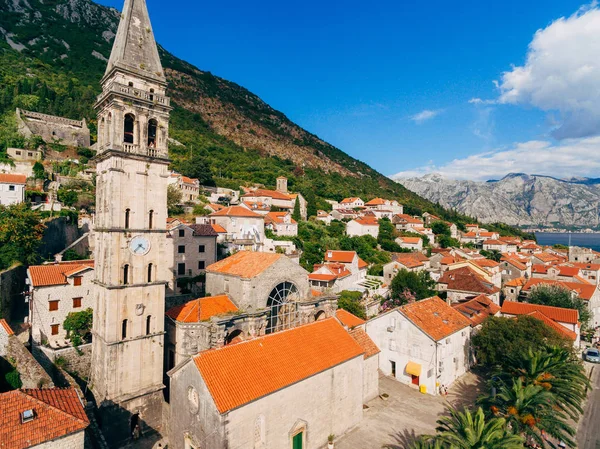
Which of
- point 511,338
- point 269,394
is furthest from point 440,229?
point 269,394

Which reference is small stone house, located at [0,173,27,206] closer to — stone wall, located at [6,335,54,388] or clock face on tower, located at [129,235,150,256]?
stone wall, located at [6,335,54,388]

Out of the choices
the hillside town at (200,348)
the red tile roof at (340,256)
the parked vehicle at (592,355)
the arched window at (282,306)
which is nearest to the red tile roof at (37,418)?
the hillside town at (200,348)

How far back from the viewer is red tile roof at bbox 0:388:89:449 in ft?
40.1

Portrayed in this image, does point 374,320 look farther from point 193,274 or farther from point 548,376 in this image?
point 193,274

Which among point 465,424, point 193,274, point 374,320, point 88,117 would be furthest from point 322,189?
point 465,424

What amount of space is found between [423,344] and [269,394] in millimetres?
15119

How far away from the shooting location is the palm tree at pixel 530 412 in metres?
16.2

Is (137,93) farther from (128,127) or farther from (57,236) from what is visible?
(57,236)

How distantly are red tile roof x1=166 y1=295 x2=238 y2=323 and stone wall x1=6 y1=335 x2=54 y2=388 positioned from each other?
7558 millimetres

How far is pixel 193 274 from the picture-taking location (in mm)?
38688

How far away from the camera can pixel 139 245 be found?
20891 mm

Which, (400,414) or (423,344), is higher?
(423,344)

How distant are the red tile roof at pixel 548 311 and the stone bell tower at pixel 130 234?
36.5 m

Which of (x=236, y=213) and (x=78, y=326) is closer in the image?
(x=78, y=326)
